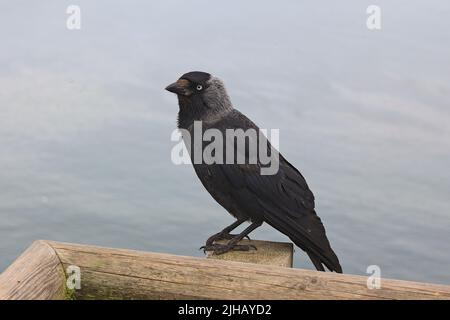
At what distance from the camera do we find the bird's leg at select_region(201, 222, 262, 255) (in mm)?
3711

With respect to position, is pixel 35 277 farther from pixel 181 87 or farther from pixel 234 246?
pixel 181 87

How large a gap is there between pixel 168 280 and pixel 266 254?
0.98 meters

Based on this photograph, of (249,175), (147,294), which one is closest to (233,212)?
(249,175)

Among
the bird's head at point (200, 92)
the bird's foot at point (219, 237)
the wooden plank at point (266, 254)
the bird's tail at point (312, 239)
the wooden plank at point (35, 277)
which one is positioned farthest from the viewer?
the bird's head at point (200, 92)

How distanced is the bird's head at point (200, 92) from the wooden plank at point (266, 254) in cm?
96

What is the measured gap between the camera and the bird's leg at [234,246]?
12.2ft

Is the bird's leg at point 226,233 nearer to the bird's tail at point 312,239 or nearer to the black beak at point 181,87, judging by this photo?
the bird's tail at point 312,239

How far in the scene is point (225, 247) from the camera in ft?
12.4

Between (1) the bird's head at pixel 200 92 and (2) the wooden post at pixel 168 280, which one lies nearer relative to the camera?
(2) the wooden post at pixel 168 280

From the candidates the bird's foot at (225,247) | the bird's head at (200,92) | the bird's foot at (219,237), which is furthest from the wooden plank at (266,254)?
the bird's head at (200,92)

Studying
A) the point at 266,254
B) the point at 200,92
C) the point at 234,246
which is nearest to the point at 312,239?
the point at 266,254

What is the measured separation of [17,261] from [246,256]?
1.36 meters
